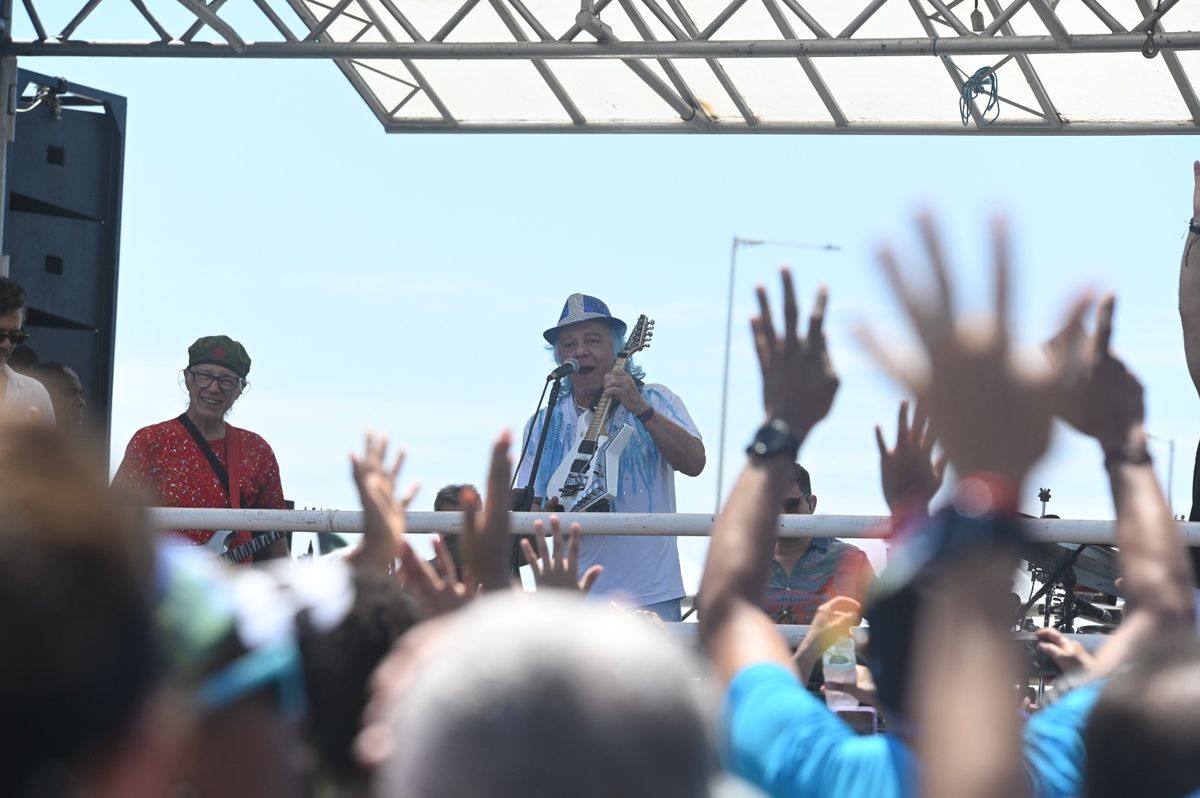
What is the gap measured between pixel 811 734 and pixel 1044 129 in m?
6.67

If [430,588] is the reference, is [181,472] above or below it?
above

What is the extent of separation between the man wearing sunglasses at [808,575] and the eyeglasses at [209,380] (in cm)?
201

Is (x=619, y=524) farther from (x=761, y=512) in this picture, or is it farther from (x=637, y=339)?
(x=761, y=512)

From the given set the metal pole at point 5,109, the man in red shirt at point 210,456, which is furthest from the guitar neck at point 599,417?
the metal pole at point 5,109

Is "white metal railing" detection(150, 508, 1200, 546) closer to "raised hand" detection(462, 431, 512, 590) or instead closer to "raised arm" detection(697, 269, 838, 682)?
"raised hand" detection(462, 431, 512, 590)

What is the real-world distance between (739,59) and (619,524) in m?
4.02

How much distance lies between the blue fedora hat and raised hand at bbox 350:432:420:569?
3.41 metres

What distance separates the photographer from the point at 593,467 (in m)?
5.46

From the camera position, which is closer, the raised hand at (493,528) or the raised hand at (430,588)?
the raised hand at (493,528)

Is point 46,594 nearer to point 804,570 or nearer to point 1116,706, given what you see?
point 1116,706

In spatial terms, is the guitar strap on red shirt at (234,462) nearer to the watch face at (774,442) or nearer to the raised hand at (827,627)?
the raised hand at (827,627)

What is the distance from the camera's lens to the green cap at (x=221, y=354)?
556cm

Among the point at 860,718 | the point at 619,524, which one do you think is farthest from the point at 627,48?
the point at 860,718

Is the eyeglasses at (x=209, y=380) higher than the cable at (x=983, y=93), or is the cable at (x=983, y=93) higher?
the cable at (x=983, y=93)
